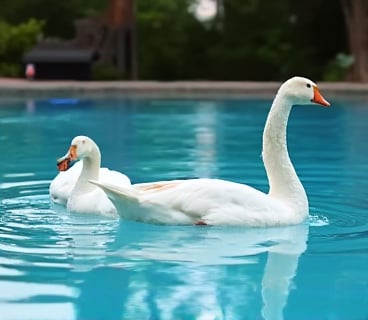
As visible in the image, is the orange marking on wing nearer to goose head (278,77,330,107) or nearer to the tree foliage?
goose head (278,77,330,107)

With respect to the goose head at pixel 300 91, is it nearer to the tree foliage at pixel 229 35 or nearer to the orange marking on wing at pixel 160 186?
the orange marking on wing at pixel 160 186

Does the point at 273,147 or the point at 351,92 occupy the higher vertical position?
the point at 273,147

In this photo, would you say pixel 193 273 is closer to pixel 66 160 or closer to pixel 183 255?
pixel 183 255

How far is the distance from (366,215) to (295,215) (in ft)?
2.39

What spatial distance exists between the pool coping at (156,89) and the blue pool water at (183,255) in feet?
28.7

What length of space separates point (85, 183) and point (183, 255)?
1.62 m

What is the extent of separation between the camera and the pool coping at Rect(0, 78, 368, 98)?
731 inches

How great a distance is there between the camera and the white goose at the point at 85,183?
6.49 m

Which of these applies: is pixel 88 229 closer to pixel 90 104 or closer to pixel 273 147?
pixel 273 147

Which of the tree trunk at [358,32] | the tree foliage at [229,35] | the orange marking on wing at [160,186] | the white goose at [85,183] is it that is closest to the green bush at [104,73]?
the tree foliage at [229,35]

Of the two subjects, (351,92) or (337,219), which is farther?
(351,92)

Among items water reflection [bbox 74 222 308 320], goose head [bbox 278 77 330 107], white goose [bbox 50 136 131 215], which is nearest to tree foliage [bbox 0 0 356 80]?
white goose [bbox 50 136 131 215]

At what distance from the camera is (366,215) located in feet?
21.5

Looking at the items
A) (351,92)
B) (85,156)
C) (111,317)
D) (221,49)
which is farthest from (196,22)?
(111,317)
